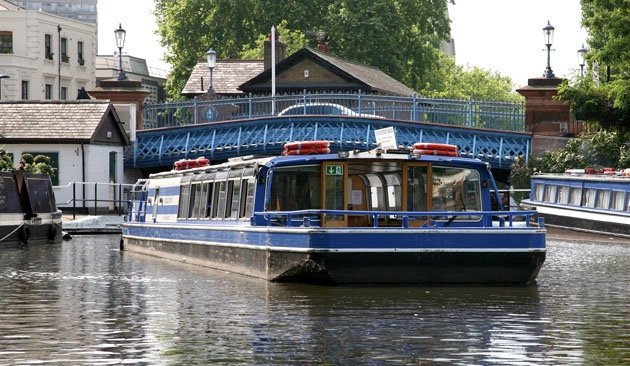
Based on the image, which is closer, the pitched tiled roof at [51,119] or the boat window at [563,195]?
the boat window at [563,195]

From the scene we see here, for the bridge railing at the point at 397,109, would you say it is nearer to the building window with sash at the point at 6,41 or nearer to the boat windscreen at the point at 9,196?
the boat windscreen at the point at 9,196

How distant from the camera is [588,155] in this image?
55.3 meters

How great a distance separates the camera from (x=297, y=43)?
96.6 meters

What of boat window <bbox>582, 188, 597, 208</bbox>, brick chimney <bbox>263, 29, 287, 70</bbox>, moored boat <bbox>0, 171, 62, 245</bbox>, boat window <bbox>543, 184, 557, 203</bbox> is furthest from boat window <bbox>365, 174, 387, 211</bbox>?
brick chimney <bbox>263, 29, 287, 70</bbox>

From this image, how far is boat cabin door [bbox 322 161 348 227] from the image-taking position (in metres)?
→ 25.2

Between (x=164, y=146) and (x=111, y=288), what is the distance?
122 ft

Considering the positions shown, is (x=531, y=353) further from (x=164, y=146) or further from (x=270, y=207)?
(x=164, y=146)

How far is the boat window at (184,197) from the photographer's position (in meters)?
32.6

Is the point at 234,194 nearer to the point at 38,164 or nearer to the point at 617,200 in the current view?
the point at 617,200

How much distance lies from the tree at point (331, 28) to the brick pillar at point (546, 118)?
130 feet

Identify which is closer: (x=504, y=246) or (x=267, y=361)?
(x=267, y=361)

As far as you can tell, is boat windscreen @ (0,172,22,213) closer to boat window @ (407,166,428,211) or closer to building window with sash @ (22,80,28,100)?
boat window @ (407,166,428,211)

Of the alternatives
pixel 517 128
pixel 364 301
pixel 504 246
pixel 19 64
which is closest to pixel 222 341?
pixel 364 301

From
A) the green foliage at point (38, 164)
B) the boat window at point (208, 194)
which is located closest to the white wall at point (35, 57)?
the green foliage at point (38, 164)
